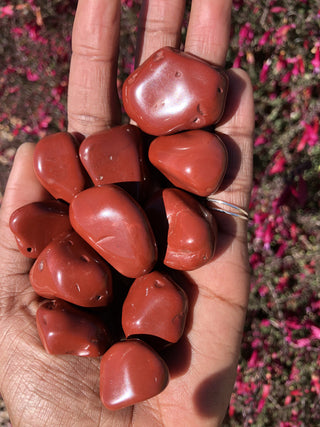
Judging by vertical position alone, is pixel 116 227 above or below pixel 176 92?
below

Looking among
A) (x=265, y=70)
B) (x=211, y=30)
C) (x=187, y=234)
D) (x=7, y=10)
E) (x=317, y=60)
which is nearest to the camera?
(x=187, y=234)

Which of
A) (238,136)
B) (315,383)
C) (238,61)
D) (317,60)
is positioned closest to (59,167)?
(238,136)

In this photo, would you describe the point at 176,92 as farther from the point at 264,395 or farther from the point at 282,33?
the point at 264,395

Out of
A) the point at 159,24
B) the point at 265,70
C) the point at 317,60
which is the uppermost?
the point at 159,24

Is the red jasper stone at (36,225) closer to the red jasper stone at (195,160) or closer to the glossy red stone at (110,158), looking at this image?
the glossy red stone at (110,158)

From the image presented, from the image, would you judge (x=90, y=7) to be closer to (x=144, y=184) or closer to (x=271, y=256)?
(x=144, y=184)

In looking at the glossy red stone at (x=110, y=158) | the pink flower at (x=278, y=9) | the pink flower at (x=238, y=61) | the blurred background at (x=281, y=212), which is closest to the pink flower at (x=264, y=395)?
the blurred background at (x=281, y=212)

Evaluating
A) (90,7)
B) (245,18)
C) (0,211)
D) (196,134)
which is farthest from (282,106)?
(0,211)
